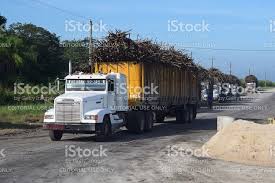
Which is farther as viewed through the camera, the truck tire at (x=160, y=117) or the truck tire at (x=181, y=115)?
the truck tire at (x=181, y=115)

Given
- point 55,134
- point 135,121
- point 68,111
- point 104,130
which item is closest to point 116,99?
point 135,121

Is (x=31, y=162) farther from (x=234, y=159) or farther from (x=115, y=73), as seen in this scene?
(x=115, y=73)

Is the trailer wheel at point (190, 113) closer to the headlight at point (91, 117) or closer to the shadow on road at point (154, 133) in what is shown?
the shadow on road at point (154, 133)

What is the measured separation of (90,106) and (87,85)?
4.66 ft

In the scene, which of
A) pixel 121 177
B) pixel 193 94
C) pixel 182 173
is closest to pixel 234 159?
pixel 182 173

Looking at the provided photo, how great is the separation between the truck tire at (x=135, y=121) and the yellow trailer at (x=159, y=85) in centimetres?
40

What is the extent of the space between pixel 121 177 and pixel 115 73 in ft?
34.8

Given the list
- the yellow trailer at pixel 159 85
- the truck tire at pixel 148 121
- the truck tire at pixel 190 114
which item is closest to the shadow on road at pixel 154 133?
the truck tire at pixel 148 121

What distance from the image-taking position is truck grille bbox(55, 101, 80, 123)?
19973 millimetres

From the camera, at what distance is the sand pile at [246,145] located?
1577 cm

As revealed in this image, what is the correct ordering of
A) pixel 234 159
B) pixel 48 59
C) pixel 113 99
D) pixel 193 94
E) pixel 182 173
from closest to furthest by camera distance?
pixel 182 173
pixel 234 159
pixel 113 99
pixel 193 94
pixel 48 59

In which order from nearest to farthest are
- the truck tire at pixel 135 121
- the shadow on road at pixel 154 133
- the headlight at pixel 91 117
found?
the headlight at pixel 91 117
the shadow on road at pixel 154 133
the truck tire at pixel 135 121

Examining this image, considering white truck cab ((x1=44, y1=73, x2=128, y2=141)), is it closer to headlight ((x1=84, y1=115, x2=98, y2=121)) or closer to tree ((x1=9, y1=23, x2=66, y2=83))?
headlight ((x1=84, y1=115, x2=98, y2=121))

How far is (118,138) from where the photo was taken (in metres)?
22.1
